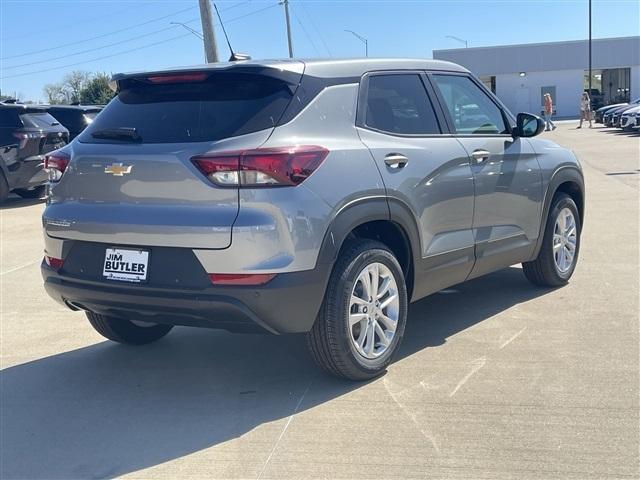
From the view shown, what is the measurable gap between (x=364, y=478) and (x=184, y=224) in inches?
60.5

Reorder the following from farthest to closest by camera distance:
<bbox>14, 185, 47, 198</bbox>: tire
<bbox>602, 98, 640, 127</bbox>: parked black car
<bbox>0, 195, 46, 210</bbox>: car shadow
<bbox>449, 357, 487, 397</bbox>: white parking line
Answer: <bbox>602, 98, 640, 127</bbox>: parked black car, <bbox>14, 185, 47, 198</bbox>: tire, <bbox>0, 195, 46, 210</bbox>: car shadow, <bbox>449, 357, 487, 397</bbox>: white parking line

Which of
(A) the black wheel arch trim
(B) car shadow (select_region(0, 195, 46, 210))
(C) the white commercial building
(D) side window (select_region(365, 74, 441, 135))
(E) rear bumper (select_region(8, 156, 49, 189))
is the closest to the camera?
(D) side window (select_region(365, 74, 441, 135))

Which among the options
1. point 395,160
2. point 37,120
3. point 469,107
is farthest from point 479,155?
point 37,120

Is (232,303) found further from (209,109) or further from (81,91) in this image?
(81,91)

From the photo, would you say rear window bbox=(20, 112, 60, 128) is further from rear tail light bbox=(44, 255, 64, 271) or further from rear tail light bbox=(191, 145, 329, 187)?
rear tail light bbox=(191, 145, 329, 187)

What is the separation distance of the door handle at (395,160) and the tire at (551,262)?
83.9 inches

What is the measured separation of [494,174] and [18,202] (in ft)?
39.3

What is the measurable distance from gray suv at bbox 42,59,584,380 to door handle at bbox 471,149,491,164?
0.12 metres

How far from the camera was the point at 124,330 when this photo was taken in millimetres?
5078

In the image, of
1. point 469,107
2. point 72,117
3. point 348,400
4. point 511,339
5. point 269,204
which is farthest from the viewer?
point 72,117

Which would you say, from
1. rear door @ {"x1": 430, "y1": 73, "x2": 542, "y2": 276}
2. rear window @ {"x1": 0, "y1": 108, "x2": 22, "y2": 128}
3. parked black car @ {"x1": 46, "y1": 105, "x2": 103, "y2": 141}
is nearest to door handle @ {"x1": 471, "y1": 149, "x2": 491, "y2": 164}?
rear door @ {"x1": 430, "y1": 73, "x2": 542, "y2": 276}

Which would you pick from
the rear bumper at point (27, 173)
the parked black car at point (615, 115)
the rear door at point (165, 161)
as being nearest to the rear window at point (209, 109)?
the rear door at point (165, 161)

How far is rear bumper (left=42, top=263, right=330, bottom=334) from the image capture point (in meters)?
3.68

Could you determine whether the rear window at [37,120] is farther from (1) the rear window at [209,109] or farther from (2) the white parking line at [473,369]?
(2) the white parking line at [473,369]
